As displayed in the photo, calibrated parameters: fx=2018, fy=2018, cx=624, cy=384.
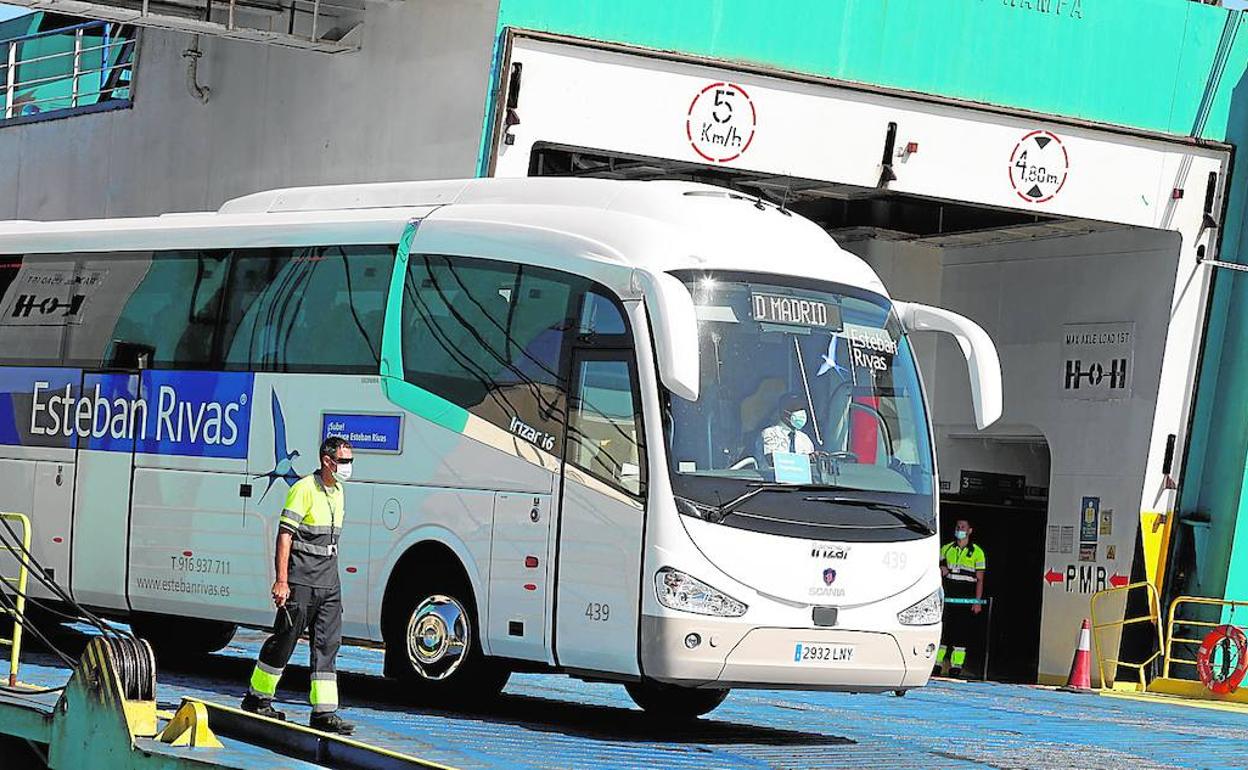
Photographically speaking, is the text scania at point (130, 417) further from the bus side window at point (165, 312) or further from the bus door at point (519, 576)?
the bus door at point (519, 576)

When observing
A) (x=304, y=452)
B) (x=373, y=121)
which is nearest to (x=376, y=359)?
(x=304, y=452)

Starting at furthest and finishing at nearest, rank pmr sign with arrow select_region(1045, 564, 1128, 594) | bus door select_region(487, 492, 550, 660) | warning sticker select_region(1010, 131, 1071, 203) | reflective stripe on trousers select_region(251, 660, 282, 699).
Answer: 1. pmr sign with arrow select_region(1045, 564, 1128, 594)
2. warning sticker select_region(1010, 131, 1071, 203)
3. bus door select_region(487, 492, 550, 660)
4. reflective stripe on trousers select_region(251, 660, 282, 699)

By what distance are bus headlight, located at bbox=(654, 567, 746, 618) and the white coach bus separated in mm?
16

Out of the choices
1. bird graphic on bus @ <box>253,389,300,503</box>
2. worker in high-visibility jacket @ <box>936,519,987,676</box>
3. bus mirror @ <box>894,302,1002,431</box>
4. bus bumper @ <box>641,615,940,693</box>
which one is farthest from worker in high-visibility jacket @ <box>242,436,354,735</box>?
worker in high-visibility jacket @ <box>936,519,987,676</box>

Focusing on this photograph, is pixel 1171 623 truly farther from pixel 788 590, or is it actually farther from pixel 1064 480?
pixel 788 590

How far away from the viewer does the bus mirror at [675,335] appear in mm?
11820

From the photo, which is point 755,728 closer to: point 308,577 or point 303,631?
point 303,631

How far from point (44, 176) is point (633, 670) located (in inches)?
716

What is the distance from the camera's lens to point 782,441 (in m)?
12.5

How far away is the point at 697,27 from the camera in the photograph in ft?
67.6

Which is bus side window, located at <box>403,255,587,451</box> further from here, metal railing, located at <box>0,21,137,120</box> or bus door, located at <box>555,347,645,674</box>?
metal railing, located at <box>0,21,137,120</box>

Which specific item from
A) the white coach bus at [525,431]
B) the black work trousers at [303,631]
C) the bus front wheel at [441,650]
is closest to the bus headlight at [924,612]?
the white coach bus at [525,431]

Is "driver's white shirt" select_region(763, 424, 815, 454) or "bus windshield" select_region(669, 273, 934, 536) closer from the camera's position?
"bus windshield" select_region(669, 273, 934, 536)

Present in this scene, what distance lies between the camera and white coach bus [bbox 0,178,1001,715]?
40.3 ft
